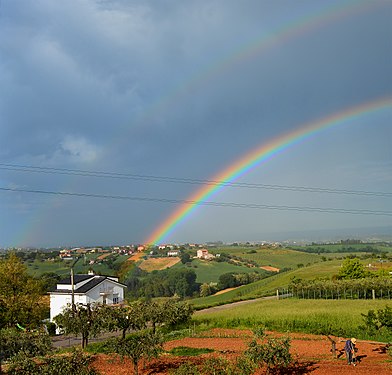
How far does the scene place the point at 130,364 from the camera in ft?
68.1

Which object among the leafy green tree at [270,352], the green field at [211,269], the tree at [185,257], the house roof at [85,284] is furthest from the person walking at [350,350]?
the tree at [185,257]

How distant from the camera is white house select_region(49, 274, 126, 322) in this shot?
164ft

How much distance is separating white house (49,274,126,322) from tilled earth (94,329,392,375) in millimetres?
25162

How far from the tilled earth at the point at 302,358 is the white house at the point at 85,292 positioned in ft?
82.6

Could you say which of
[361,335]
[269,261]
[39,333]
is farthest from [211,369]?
[269,261]

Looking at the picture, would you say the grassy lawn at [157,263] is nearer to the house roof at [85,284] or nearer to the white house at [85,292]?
the white house at [85,292]

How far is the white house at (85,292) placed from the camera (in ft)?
164

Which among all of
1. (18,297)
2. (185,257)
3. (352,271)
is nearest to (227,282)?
(185,257)

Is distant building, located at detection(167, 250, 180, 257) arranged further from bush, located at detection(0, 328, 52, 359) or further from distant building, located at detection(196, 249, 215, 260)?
bush, located at detection(0, 328, 52, 359)

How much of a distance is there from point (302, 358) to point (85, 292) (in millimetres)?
34755

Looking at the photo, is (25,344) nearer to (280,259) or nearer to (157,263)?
(157,263)

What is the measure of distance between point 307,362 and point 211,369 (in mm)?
5964

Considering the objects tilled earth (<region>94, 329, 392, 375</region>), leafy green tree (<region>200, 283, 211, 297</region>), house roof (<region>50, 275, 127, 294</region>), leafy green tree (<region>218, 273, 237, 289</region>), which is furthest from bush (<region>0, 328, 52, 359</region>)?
leafy green tree (<region>218, 273, 237, 289</region>)

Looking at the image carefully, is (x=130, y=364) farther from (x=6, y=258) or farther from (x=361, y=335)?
(x=6, y=258)
